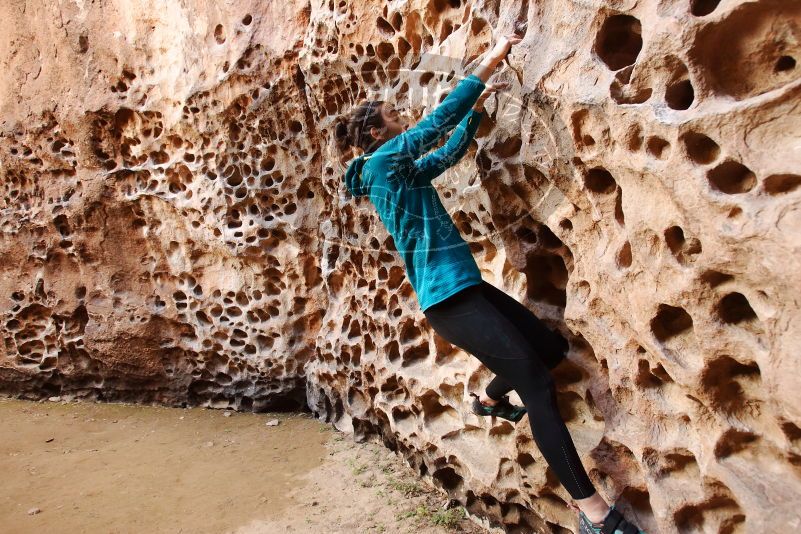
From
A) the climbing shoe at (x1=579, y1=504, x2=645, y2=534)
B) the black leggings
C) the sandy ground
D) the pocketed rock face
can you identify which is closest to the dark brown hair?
the pocketed rock face

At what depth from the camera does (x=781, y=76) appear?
1500 millimetres

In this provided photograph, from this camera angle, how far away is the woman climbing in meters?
1.86

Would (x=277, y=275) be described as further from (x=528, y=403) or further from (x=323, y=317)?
(x=528, y=403)

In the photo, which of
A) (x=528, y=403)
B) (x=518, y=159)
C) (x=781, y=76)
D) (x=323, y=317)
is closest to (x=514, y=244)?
(x=518, y=159)

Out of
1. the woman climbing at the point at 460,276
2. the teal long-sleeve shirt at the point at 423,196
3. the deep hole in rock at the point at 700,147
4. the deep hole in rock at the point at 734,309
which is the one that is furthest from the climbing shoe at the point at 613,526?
the deep hole in rock at the point at 700,147

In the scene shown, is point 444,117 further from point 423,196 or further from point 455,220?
point 455,220

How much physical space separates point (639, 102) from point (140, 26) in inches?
126

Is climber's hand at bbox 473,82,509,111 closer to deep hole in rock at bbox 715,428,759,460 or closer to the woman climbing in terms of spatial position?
the woman climbing

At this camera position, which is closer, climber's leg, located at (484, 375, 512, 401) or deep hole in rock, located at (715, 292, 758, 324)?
deep hole in rock, located at (715, 292, 758, 324)

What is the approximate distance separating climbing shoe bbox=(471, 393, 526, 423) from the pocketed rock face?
0.15 metres

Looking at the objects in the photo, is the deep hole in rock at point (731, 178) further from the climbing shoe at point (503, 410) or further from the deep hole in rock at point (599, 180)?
the climbing shoe at point (503, 410)

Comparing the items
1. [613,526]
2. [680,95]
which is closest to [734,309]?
[680,95]

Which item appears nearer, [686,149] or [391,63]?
[686,149]

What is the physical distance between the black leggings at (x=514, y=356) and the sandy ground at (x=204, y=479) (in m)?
0.88
